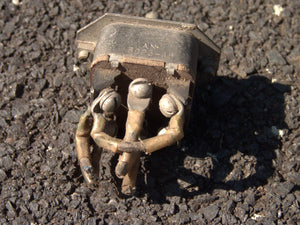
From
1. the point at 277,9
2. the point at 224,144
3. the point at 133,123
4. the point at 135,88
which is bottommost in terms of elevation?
the point at 224,144

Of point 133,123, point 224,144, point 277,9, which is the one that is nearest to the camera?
point 133,123

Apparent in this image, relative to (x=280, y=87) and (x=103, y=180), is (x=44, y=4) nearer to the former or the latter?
(x=103, y=180)

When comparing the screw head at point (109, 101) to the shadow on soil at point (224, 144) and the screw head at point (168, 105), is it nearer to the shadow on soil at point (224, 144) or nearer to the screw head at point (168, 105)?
the screw head at point (168, 105)

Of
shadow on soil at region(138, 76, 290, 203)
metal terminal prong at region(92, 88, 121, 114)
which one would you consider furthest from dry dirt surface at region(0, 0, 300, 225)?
metal terminal prong at region(92, 88, 121, 114)

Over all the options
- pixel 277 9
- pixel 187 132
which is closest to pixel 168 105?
pixel 187 132

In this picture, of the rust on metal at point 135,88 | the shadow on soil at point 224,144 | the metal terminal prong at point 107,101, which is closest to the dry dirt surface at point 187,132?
the shadow on soil at point 224,144

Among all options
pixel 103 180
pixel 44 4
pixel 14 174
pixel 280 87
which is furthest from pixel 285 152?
pixel 44 4

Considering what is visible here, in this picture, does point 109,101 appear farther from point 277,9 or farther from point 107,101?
point 277,9

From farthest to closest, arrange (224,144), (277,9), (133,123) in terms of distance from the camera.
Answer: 1. (277,9)
2. (224,144)
3. (133,123)

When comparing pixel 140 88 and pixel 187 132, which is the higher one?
pixel 140 88
